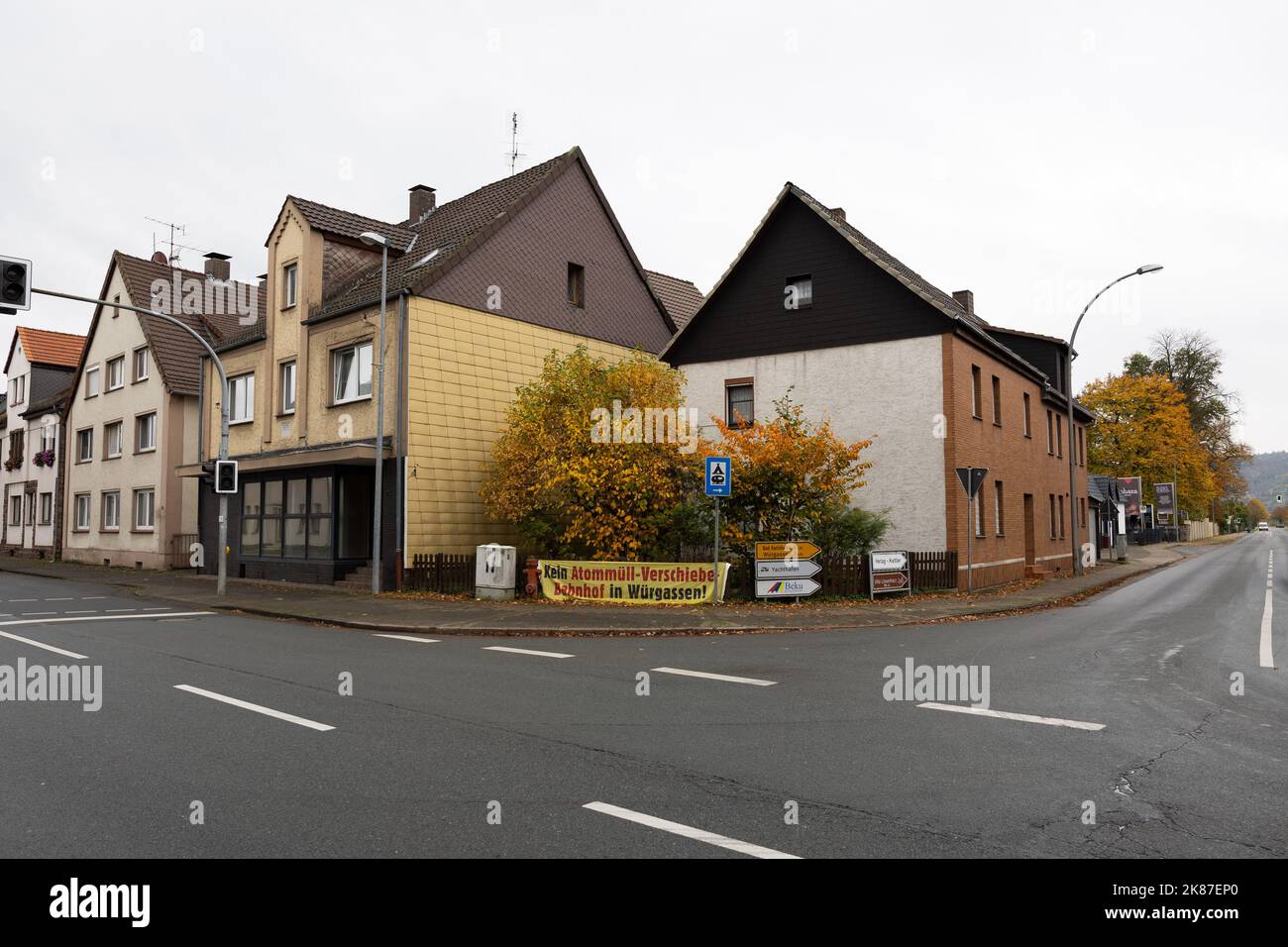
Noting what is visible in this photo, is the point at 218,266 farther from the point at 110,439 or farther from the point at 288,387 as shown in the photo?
the point at 288,387

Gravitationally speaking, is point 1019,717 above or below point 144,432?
below

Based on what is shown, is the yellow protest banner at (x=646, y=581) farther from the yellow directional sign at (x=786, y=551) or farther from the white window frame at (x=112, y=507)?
the white window frame at (x=112, y=507)

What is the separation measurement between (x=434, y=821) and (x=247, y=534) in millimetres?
23931

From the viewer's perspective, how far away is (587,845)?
13.8 ft

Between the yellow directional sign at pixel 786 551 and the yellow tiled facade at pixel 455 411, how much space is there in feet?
26.6

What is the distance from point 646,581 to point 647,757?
11428 mm

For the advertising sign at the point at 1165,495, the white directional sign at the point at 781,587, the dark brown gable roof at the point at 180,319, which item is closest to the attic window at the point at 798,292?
the white directional sign at the point at 781,587

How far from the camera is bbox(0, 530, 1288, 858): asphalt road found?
4.39m

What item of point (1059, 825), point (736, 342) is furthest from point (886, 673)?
point (736, 342)

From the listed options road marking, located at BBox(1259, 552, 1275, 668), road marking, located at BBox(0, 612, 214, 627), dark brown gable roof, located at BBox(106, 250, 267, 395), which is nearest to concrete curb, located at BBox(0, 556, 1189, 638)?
road marking, located at BBox(0, 612, 214, 627)

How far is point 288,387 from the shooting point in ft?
81.7

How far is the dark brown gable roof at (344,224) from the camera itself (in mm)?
24000

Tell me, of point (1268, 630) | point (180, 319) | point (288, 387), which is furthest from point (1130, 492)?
point (180, 319)
